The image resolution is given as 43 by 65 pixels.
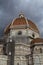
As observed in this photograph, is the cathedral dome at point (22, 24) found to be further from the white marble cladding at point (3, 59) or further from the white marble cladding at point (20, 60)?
the white marble cladding at point (3, 59)

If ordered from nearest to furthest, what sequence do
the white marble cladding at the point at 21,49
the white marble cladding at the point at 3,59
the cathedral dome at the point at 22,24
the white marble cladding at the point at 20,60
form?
1. the white marble cladding at the point at 3,59
2. the white marble cladding at the point at 20,60
3. the white marble cladding at the point at 21,49
4. the cathedral dome at the point at 22,24

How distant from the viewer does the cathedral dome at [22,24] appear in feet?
195

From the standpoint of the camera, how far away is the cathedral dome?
59.6 meters

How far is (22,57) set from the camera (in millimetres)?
54812

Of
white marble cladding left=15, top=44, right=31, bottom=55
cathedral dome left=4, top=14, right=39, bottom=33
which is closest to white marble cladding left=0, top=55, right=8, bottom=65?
white marble cladding left=15, top=44, right=31, bottom=55

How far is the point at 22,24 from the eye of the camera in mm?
59719

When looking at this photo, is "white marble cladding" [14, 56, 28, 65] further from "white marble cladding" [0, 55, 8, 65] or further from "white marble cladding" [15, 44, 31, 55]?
"white marble cladding" [0, 55, 8, 65]

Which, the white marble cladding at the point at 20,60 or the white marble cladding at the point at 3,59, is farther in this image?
the white marble cladding at the point at 20,60

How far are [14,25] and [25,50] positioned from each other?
20.3 ft

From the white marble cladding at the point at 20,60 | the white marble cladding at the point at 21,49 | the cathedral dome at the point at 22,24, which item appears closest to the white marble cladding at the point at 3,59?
the white marble cladding at the point at 20,60

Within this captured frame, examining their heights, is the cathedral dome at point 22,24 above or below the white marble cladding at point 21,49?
above

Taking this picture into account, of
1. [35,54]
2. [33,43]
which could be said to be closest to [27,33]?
[33,43]

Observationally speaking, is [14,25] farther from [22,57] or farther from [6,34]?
[22,57]

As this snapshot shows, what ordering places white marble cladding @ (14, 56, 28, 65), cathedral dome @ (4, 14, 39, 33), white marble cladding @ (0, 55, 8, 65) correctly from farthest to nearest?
cathedral dome @ (4, 14, 39, 33) → white marble cladding @ (14, 56, 28, 65) → white marble cladding @ (0, 55, 8, 65)
